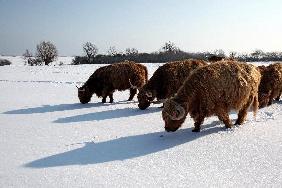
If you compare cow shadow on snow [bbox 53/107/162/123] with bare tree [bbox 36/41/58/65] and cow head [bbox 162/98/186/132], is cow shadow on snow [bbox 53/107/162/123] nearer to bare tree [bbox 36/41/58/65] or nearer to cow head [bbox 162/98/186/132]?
cow head [bbox 162/98/186/132]

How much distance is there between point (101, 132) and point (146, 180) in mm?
3135

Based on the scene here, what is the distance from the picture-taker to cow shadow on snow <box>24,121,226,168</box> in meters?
5.96

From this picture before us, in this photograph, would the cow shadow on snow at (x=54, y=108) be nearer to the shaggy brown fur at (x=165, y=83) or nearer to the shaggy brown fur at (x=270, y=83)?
the shaggy brown fur at (x=165, y=83)

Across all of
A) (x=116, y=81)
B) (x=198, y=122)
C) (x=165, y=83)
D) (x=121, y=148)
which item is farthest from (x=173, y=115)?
(x=116, y=81)

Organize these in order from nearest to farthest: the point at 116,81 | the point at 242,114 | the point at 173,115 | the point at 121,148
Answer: the point at 121,148 → the point at 173,115 → the point at 242,114 → the point at 116,81

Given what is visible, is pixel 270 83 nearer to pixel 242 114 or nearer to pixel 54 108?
pixel 242 114

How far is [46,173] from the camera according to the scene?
5402 millimetres

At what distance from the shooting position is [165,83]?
11.1 metres

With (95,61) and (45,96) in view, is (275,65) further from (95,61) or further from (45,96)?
(95,61)

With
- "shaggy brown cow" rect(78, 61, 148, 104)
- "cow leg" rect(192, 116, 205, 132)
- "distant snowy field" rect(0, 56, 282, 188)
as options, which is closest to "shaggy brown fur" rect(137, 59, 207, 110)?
"distant snowy field" rect(0, 56, 282, 188)

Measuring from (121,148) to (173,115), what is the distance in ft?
4.10

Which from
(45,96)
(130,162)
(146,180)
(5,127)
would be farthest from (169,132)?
(45,96)

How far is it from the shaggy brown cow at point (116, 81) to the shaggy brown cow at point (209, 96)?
5.62 m

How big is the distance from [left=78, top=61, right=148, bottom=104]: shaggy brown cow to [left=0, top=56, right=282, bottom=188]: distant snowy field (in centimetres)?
278
